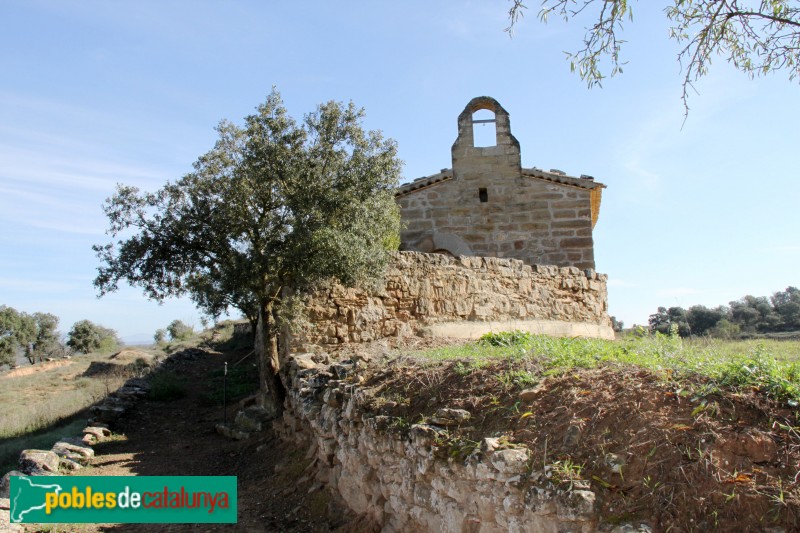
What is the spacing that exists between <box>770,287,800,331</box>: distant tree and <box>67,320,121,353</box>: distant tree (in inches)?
1504

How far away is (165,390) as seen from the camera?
14.4 meters

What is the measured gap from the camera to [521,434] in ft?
12.9

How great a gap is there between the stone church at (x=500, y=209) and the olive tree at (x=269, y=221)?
5776 millimetres

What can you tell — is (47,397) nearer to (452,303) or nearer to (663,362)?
(452,303)

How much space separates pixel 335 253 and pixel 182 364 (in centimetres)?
1312

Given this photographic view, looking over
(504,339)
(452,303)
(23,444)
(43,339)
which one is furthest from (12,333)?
(504,339)

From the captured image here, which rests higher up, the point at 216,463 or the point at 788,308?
the point at 788,308

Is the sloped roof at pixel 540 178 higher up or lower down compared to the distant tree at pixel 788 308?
higher up

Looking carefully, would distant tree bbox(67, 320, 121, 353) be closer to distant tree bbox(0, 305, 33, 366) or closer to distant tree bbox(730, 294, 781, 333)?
distant tree bbox(0, 305, 33, 366)

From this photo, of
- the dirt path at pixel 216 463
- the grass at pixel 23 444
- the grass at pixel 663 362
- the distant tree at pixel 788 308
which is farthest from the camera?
the distant tree at pixel 788 308

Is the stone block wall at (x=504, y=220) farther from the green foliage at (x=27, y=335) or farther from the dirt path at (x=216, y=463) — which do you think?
the green foliage at (x=27, y=335)

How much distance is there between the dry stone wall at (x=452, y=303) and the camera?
30.3 ft

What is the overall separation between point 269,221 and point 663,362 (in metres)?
6.37

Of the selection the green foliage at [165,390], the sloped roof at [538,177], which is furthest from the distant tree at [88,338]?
the sloped roof at [538,177]
